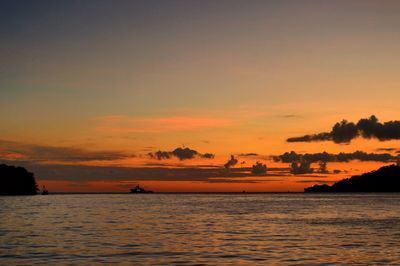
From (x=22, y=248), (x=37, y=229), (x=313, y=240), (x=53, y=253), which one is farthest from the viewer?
(x=37, y=229)

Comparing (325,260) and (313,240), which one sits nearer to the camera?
(325,260)

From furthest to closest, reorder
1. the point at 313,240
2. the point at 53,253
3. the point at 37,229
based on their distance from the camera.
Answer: the point at 37,229 < the point at 313,240 < the point at 53,253

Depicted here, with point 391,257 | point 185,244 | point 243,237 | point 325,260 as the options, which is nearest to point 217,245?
point 185,244

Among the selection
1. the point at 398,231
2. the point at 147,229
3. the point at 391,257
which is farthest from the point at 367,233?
the point at 147,229

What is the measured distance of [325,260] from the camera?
43.7 metres

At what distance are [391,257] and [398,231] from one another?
27.7 meters

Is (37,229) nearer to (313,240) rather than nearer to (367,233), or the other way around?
(313,240)

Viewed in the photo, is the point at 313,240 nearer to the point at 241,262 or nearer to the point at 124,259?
the point at 241,262

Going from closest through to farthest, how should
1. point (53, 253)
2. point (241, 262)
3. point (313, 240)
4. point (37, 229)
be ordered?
point (241, 262) < point (53, 253) < point (313, 240) < point (37, 229)

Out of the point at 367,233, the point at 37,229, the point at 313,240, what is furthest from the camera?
the point at 37,229

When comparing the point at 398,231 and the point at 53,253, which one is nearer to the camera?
the point at 53,253

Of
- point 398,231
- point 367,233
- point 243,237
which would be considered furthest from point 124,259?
point 398,231

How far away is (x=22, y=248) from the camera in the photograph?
51500 millimetres

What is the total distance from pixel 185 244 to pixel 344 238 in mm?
19545
